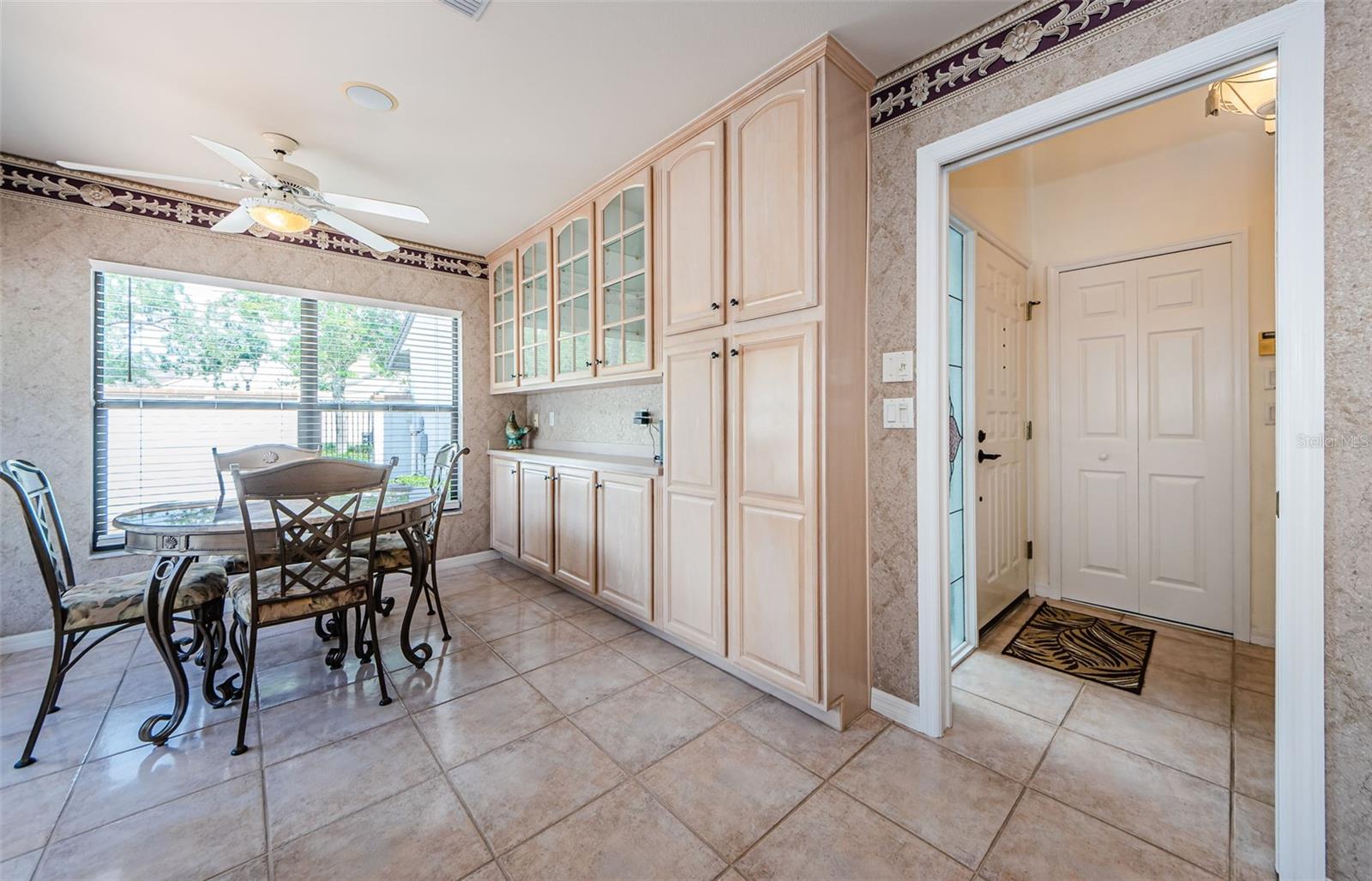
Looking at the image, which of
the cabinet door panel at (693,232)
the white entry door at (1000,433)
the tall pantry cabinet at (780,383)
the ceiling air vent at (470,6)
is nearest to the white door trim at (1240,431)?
the white entry door at (1000,433)

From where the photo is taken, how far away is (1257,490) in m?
2.61

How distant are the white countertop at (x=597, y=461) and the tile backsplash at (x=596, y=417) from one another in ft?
0.35

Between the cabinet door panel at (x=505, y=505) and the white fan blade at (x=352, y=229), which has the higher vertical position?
the white fan blade at (x=352, y=229)

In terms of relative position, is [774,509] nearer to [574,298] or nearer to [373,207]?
[574,298]

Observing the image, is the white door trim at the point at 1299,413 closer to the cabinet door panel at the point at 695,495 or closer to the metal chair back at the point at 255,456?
the cabinet door panel at the point at 695,495

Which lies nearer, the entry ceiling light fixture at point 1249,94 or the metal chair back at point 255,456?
the entry ceiling light fixture at point 1249,94

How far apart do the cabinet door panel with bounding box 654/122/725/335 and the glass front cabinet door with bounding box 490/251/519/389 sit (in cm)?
198

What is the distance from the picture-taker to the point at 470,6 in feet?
5.68

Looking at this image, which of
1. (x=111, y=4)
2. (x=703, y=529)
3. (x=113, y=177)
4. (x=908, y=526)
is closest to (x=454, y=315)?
(x=113, y=177)

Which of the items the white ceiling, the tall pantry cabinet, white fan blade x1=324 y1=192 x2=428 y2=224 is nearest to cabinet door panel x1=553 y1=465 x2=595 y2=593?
the tall pantry cabinet

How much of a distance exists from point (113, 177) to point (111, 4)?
74.9 inches

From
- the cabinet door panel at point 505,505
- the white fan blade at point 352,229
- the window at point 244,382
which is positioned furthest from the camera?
the cabinet door panel at point 505,505

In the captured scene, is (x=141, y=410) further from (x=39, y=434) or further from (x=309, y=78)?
(x=309, y=78)

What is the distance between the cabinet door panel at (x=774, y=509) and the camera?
1.94 m
